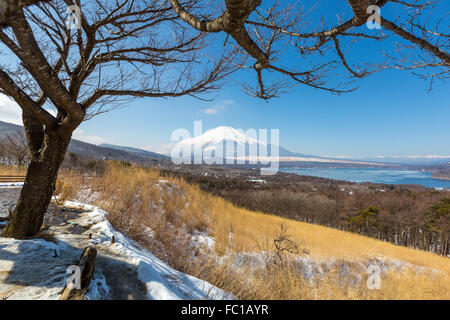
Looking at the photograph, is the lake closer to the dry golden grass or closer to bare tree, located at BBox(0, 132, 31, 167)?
the dry golden grass

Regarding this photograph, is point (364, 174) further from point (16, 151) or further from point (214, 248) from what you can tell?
point (16, 151)

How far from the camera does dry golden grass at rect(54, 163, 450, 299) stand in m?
2.06

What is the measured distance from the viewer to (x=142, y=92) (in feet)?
6.33

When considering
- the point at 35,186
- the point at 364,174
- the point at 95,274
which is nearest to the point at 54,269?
the point at 95,274

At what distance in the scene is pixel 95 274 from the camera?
1.18 meters

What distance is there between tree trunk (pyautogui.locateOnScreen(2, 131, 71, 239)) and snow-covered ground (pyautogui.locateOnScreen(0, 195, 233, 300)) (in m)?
0.14

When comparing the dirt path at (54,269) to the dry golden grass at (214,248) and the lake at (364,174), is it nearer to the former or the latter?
the dry golden grass at (214,248)

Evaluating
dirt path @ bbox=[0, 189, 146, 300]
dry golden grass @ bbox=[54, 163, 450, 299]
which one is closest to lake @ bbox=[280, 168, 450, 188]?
dry golden grass @ bbox=[54, 163, 450, 299]

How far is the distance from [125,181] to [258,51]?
4.94 meters

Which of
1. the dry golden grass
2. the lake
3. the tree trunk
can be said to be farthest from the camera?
the lake

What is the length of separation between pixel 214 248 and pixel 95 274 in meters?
2.83

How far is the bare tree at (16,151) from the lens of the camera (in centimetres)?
1114
